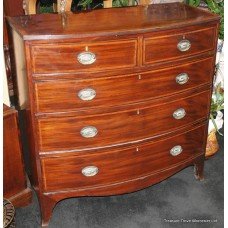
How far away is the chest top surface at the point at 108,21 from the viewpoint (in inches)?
74.5

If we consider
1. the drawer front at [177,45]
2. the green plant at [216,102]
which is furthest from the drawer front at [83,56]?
the green plant at [216,102]

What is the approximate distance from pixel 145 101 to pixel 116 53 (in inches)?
15.0

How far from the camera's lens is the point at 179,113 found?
2.39 metres

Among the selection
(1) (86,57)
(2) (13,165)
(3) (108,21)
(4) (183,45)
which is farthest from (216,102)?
(2) (13,165)

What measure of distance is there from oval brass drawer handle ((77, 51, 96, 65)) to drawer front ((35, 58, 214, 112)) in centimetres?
11

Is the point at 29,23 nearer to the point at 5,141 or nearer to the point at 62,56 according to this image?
the point at 62,56

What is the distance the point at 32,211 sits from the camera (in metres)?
2.54

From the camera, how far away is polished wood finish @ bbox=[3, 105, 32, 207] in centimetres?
229

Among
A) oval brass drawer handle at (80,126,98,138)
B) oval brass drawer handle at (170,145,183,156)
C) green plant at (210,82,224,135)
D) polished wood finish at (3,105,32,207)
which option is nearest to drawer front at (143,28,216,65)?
oval brass drawer handle at (80,126,98,138)

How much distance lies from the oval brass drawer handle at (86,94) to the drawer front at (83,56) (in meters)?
0.12

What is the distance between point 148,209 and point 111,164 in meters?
0.54

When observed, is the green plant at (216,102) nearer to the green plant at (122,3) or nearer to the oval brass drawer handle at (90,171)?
the green plant at (122,3)

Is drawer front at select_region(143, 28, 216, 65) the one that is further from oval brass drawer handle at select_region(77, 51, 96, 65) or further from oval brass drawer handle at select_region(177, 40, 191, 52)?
oval brass drawer handle at select_region(77, 51, 96, 65)

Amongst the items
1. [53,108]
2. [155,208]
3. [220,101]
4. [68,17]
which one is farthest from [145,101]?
[220,101]
